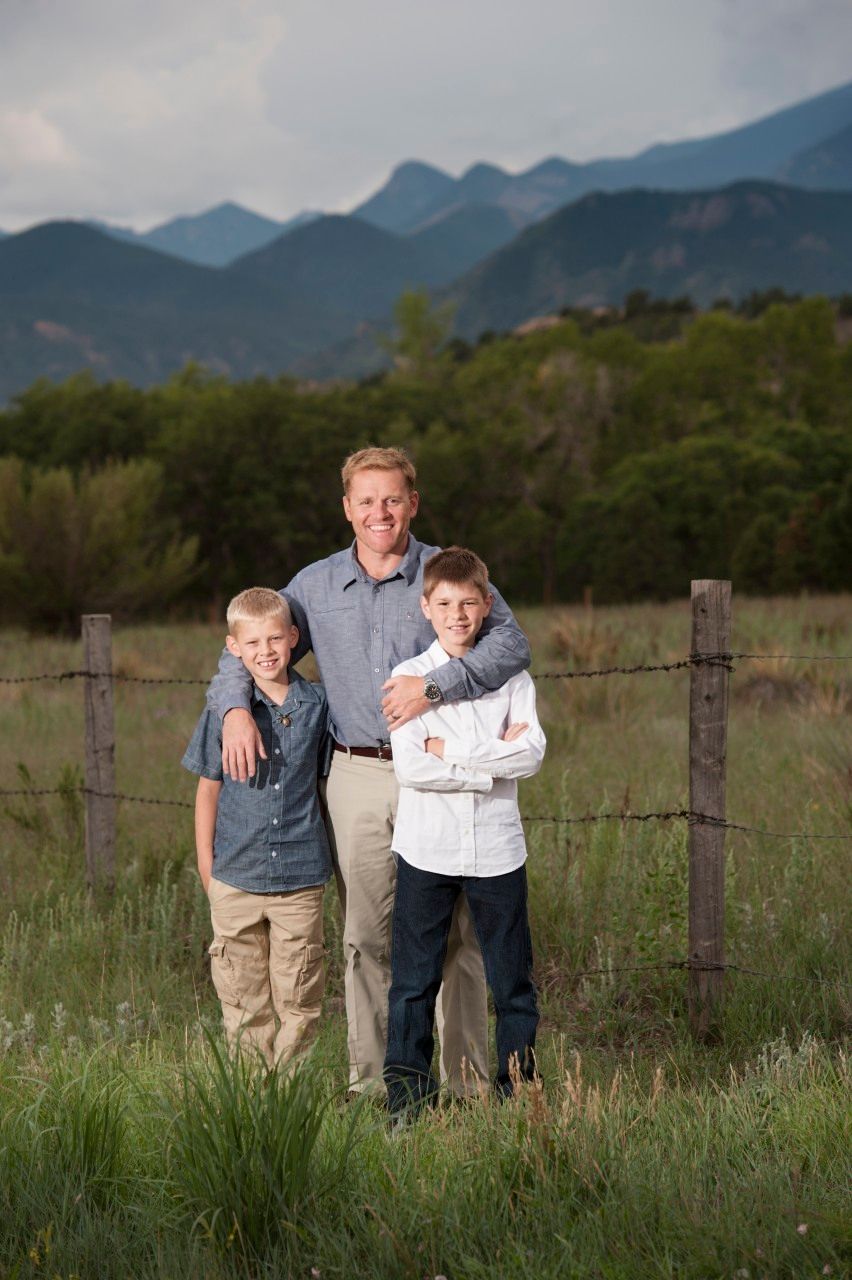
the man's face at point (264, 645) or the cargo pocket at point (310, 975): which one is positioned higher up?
the man's face at point (264, 645)

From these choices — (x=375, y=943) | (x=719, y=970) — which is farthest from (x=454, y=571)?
(x=719, y=970)

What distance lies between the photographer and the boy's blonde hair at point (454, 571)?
3.23m

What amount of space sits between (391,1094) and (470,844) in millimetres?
717

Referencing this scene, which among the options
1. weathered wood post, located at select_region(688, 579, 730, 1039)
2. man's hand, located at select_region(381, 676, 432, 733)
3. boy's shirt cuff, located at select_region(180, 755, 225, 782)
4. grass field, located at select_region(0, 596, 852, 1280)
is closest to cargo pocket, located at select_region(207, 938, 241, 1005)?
grass field, located at select_region(0, 596, 852, 1280)

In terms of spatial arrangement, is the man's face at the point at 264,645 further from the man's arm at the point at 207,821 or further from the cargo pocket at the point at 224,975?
the cargo pocket at the point at 224,975

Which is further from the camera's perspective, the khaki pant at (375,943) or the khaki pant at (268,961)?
the khaki pant at (268,961)

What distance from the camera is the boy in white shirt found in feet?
10.6

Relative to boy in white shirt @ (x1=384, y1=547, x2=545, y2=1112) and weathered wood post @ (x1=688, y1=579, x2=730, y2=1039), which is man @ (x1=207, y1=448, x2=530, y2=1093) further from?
weathered wood post @ (x1=688, y1=579, x2=730, y2=1039)

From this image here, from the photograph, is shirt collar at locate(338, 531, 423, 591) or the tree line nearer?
shirt collar at locate(338, 531, 423, 591)

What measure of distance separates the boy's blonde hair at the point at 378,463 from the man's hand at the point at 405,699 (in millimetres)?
567

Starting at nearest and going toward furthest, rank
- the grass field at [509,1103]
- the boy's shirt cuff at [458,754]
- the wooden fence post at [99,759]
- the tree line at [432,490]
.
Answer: the grass field at [509,1103] → the boy's shirt cuff at [458,754] → the wooden fence post at [99,759] → the tree line at [432,490]

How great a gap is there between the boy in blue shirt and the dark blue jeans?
0.33 meters

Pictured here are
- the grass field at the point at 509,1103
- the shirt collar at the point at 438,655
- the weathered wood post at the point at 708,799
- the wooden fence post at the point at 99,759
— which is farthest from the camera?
the wooden fence post at the point at 99,759

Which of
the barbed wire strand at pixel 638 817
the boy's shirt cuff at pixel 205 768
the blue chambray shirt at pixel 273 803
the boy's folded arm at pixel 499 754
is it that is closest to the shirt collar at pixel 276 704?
the blue chambray shirt at pixel 273 803
